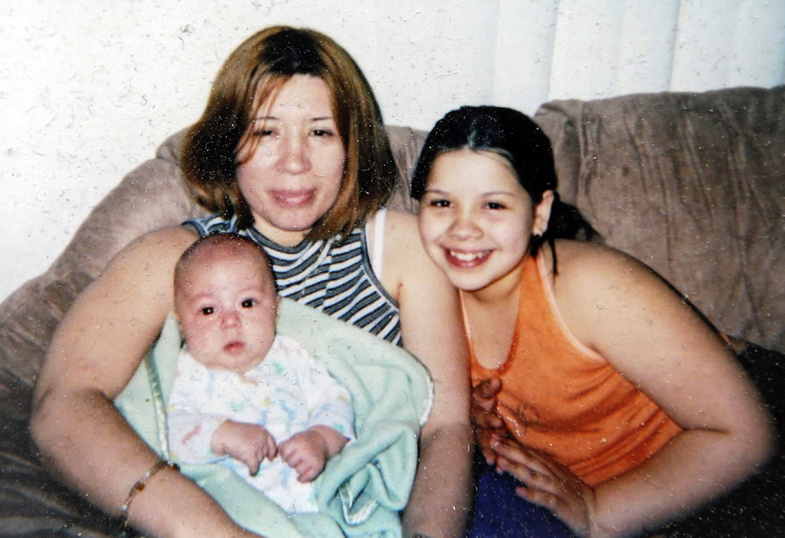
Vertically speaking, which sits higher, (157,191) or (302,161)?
(302,161)

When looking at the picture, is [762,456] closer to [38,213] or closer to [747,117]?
[747,117]

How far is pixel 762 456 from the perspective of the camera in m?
0.97

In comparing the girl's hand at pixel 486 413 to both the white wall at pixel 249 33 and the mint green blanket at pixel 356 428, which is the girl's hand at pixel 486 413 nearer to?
the mint green blanket at pixel 356 428

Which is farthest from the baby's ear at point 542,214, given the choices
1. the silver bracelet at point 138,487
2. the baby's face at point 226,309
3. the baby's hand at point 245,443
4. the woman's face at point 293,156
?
the silver bracelet at point 138,487

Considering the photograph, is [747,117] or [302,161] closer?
[302,161]

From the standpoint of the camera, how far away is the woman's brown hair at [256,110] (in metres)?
1.05

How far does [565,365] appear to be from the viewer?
1099 millimetres

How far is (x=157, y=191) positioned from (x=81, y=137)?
23 cm

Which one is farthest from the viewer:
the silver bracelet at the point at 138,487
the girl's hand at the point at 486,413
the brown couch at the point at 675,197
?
the brown couch at the point at 675,197

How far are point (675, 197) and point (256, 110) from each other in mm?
925

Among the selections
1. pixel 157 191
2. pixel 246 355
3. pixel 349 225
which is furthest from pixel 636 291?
pixel 157 191

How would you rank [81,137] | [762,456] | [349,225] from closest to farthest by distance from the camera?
[762,456], [349,225], [81,137]

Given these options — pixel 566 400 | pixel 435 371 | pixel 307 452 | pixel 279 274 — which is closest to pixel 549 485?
pixel 566 400

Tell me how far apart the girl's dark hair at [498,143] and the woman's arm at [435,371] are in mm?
129
